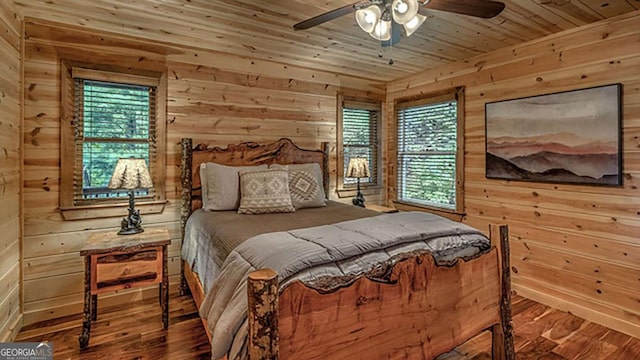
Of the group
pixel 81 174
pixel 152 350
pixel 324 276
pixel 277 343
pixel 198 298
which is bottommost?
pixel 152 350

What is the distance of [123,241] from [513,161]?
3401 mm

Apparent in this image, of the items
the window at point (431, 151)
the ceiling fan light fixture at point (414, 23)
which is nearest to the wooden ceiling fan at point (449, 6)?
the ceiling fan light fixture at point (414, 23)

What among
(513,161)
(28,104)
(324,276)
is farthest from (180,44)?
(513,161)

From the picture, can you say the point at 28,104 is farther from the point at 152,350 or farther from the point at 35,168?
the point at 152,350

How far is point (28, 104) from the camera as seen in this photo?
8.25ft

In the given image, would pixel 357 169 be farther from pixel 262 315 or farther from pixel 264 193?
pixel 262 315

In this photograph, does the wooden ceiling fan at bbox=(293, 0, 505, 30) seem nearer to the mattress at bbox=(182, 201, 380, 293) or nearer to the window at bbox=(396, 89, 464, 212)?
→ the mattress at bbox=(182, 201, 380, 293)

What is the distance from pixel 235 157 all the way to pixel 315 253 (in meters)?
2.16

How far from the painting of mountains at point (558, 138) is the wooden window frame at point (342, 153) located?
1.52m

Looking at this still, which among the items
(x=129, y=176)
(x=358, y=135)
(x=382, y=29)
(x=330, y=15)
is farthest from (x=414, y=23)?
(x=358, y=135)

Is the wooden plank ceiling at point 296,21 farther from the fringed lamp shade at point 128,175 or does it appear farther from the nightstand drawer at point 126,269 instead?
the nightstand drawer at point 126,269

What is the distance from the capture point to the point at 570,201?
9.04 ft

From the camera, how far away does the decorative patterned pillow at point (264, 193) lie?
283cm

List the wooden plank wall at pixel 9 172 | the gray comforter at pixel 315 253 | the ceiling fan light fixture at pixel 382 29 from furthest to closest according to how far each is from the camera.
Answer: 1. the wooden plank wall at pixel 9 172
2. the ceiling fan light fixture at pixel 382 29
3. the gray comforter at pixel 315 253
